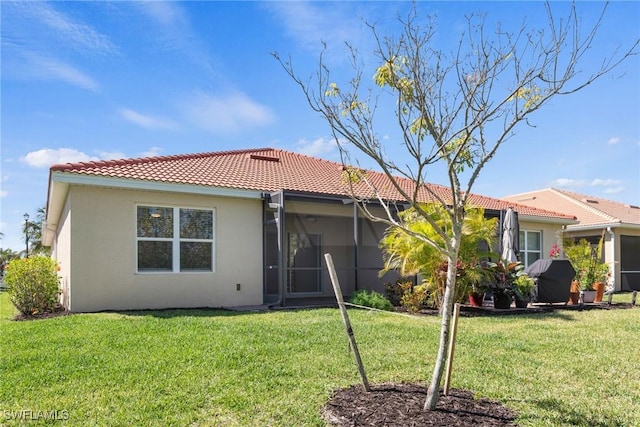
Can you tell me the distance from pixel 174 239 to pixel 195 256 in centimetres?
71

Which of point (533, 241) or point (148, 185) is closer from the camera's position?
point (148, 185)

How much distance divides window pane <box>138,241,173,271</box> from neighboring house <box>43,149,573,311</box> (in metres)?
0.02

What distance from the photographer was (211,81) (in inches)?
461

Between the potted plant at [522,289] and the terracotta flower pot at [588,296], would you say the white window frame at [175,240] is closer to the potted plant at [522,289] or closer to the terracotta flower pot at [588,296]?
the potted plant at [522,289]

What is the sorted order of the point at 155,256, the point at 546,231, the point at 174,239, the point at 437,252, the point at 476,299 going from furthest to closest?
the point at 546,231
the point at 476,299
the point at 174,239
the point at 155,256
the point at 437,252

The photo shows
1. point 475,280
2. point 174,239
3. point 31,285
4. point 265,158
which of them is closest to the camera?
point 31,285

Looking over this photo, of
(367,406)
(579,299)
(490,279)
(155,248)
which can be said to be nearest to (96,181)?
(155,248)

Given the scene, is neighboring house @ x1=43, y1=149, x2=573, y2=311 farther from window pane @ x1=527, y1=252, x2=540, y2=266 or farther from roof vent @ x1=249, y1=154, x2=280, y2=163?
window pane @ x1=527, y1=252, x2=540, y2=266

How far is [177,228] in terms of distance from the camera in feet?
39.7

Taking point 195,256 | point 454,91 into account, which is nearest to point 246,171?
Answer: point 195,256

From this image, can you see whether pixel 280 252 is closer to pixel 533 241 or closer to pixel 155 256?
pixel 155 256

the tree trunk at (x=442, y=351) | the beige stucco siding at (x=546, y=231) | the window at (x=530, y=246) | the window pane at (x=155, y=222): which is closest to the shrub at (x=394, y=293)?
the window pane at (x=155, y=222)

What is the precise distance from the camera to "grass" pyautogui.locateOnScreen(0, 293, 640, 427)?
446 centimetres

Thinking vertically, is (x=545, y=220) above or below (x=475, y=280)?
above
